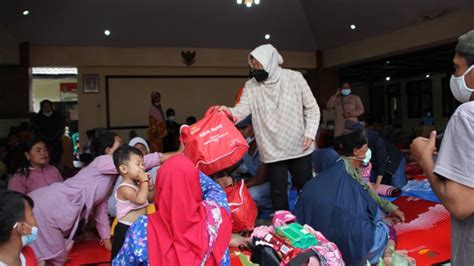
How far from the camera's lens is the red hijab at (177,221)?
1655 mm

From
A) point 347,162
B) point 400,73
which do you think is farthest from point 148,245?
point 400,73

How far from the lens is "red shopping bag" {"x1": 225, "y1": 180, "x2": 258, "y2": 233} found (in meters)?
3.41

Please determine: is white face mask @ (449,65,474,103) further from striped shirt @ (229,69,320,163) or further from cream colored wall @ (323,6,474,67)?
cream colored wall @ (323,6,474,67)

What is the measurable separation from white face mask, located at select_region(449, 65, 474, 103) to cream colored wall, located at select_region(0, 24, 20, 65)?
351 inches

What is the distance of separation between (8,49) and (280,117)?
7508mm

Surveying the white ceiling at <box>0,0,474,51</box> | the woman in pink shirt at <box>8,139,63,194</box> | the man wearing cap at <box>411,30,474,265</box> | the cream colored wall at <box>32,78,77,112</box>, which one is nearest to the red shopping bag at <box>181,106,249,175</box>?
the woman in pink shirt at <box>8,139,63,194</box>

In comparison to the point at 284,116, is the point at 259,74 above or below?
above

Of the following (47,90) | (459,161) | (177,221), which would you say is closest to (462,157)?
(459,161)

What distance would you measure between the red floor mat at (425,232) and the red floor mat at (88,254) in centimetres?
224

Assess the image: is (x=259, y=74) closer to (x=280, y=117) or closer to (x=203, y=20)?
(x=280, y=117)

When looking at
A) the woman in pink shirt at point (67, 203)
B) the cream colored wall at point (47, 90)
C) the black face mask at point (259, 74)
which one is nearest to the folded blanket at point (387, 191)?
the black face mask at point (259, 74)

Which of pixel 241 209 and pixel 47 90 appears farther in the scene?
pixel 47 90

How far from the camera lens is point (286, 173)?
3.25 metres

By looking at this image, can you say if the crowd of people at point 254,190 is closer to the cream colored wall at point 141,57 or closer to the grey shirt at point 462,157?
the grey shirt at point 462,157
